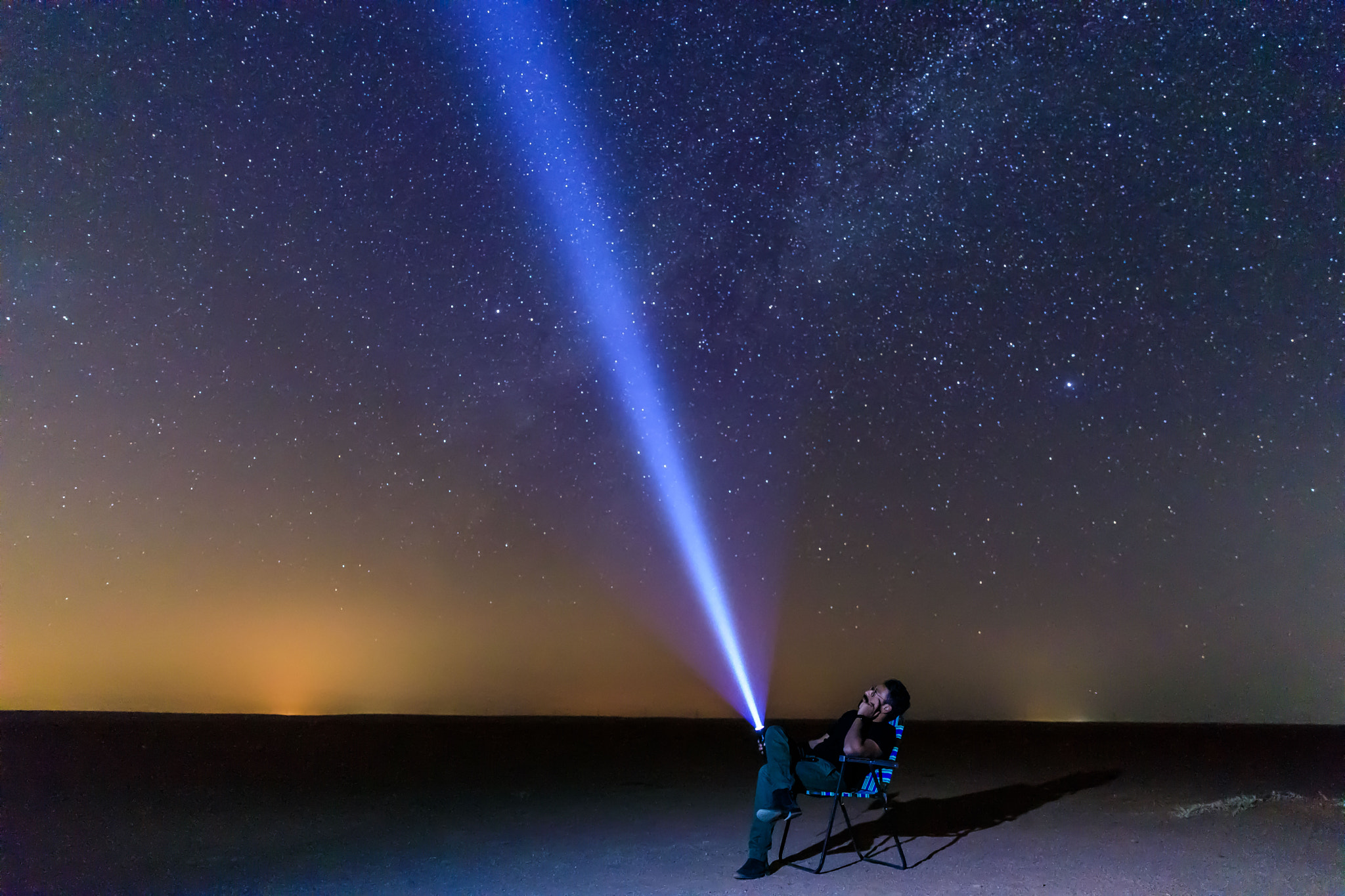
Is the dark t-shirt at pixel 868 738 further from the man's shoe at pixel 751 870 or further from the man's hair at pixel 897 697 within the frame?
the man's shoe at pixel 751 870

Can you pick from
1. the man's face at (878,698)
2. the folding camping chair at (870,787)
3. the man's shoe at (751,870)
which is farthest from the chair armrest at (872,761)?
the man's shoe at (751,870)

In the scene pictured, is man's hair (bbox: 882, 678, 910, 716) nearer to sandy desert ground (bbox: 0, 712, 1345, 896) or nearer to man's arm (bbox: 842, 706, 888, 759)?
man's arm (bbox: 842, 706, 888, 759)

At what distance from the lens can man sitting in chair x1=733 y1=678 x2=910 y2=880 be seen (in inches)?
164

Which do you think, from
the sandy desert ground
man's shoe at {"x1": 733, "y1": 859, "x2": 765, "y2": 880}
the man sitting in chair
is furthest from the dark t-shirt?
man's shoe at {"x1": 733, "y1": 859, "x2": 765, "y2": 880}

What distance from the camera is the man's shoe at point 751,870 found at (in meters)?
4.05

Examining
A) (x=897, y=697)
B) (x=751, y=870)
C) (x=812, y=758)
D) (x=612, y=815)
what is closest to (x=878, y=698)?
(x=897, y=697)

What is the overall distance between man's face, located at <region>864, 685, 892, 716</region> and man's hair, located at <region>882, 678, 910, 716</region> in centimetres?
1

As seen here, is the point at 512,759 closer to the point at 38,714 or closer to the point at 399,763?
the point at 399,763

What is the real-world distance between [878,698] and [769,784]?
68 cm

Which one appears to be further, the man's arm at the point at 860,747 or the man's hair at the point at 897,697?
the man's hair at the point at 897,697

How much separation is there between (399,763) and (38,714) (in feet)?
18.7

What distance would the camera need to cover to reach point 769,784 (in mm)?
4223

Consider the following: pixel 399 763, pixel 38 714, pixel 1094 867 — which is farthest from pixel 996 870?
pixel 38 714

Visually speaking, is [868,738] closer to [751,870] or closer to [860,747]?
[860,747]
